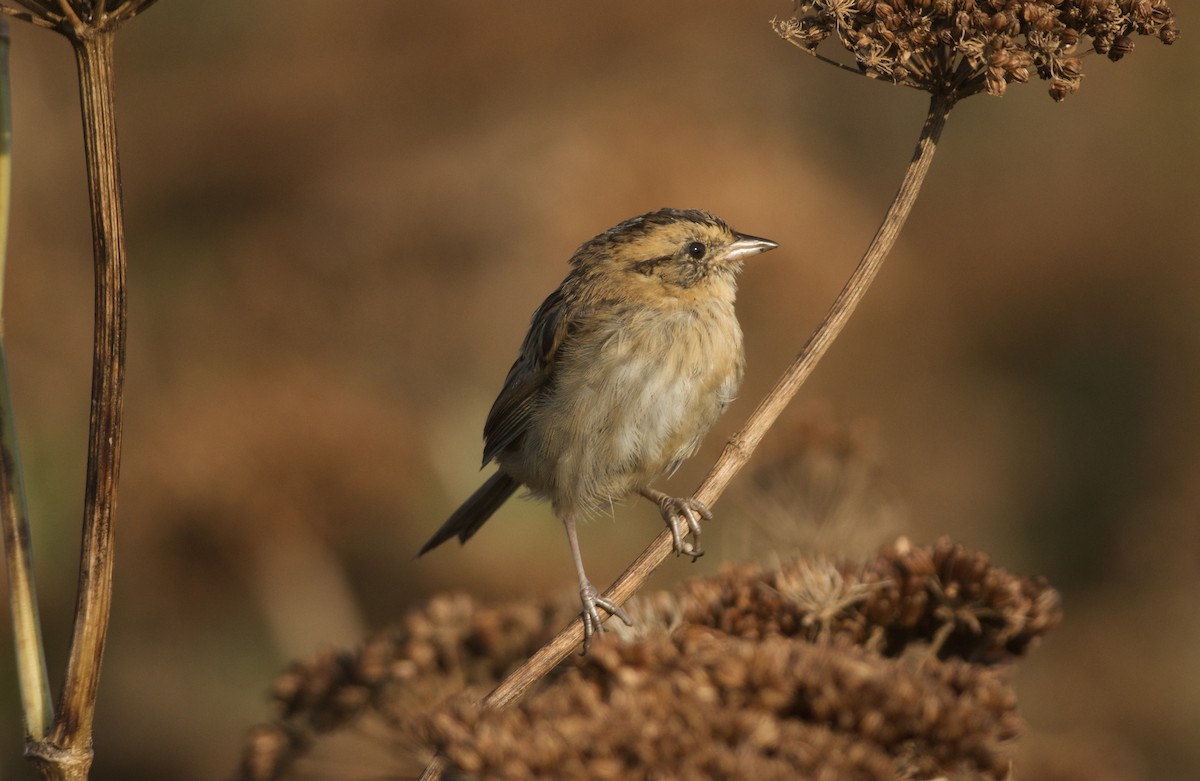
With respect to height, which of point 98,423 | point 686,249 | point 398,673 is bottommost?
point 98,423

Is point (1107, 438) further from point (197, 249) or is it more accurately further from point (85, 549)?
point (85, 549)

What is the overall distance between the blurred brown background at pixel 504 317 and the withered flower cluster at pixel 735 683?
92cm

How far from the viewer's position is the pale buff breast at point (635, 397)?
17.1 ft

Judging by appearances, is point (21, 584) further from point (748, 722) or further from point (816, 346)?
point (816, 346)

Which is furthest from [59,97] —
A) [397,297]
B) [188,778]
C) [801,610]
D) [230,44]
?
[801,610]

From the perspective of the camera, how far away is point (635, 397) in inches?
205

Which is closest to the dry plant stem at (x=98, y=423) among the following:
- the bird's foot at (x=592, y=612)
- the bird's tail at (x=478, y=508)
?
the bird's foot at (x=592, y=612)

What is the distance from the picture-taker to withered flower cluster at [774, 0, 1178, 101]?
308cm

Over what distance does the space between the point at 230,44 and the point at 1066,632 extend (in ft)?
26.0

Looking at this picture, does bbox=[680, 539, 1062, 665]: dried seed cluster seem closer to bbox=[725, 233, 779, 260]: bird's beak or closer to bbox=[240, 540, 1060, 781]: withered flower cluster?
bbox=[240, 540, 1060, 781]: withered flower cluster

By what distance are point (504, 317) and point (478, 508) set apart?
3.36 metres

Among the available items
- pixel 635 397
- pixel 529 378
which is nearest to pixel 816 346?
pixel 635 397

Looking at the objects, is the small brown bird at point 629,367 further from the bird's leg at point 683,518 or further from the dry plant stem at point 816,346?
the dry plant stem at point 816,346

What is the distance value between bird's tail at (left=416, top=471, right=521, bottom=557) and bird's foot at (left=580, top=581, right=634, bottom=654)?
100 centimetres
